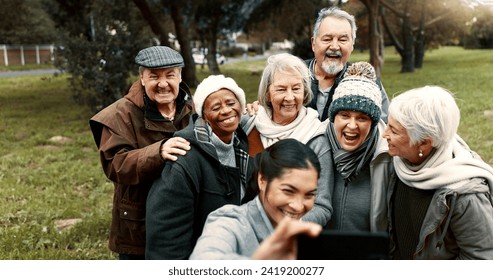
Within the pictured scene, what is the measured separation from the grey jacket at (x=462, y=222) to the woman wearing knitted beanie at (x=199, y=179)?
525 mm

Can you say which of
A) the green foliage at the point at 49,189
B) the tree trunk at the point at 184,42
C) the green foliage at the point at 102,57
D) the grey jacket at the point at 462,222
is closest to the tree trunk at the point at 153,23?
the tree trunk at the point at 184,42

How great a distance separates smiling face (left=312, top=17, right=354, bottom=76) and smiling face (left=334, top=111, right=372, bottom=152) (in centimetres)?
50

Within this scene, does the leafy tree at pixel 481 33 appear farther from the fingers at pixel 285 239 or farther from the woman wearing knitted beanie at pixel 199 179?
the fingers at pixel 285 239

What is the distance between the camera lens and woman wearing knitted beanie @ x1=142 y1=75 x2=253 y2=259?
4.92 ft

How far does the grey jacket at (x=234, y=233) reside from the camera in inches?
49.3

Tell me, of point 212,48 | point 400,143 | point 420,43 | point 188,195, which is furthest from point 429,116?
point 420,43

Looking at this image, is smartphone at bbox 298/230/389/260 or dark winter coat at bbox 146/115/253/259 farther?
dark winter coat at bbox 146/115/253/259

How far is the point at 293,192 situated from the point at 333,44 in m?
0.91

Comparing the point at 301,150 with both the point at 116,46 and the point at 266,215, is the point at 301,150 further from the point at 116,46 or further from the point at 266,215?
the point at 116,46

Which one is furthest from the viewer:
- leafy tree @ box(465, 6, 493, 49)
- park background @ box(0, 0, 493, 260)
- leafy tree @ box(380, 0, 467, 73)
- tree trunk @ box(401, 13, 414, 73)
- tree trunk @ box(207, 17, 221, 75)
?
tree trunk @ box(401, 13, 414, 73)

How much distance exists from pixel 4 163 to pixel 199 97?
398 cm

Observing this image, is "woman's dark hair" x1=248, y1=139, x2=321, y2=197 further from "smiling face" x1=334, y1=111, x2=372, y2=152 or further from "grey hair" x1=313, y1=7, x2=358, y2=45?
"grey hair" x1=313, y1=7, x2=358, y2=45

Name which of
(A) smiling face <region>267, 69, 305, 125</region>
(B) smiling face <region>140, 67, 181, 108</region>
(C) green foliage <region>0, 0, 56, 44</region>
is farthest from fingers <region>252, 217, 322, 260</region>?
(C) green foliage <region>0, 0, 56, 44</region>
